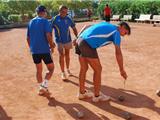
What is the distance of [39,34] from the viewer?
25.3 ft

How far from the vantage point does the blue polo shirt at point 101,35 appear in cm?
672

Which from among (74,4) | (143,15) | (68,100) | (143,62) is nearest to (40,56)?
(68,100)

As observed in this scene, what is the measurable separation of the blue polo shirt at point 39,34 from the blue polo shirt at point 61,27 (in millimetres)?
1580

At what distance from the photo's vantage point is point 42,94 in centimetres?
803

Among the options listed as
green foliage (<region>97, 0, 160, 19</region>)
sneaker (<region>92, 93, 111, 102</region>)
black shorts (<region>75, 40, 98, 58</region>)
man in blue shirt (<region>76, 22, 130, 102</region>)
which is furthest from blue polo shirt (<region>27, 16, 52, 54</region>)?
green foliage (<region>97, 0, 160, 19</region>)

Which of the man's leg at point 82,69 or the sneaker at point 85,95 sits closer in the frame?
the man's leg at point 82,69

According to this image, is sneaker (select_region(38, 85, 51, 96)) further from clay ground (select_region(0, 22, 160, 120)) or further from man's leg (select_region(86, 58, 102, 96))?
man's leg (select_region(86, 58, 102, 96))

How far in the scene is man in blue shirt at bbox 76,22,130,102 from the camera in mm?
6758

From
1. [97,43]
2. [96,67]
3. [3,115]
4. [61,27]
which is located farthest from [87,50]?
[61,27]

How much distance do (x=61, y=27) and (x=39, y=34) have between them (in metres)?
1.70

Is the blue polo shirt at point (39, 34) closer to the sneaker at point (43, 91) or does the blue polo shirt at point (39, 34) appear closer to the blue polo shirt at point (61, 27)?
the sneaker at point (43, 91)

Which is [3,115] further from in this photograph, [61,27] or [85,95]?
[61,27]

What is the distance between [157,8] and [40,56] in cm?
2231

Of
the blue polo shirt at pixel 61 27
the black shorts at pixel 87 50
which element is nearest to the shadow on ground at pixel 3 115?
the black shorts at pixel 87 50
